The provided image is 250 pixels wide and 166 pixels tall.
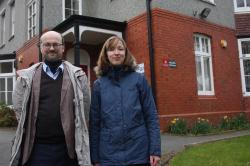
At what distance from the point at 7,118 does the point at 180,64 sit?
730 centimetres

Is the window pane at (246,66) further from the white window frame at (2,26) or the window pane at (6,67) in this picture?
the white window frame at (2,26)

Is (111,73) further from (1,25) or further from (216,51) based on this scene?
(1,25)

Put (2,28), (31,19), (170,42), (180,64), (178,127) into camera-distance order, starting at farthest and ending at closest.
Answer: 1. (2,28)
2. (31,19)
3. (180,64)
4. (170,42)
5. (178,127)

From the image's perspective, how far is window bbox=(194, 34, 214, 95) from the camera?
43.7 ft

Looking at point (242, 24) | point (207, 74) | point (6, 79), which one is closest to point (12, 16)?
point (6, 79)

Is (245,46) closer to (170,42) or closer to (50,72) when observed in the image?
(170,42)

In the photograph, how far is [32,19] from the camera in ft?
53.2

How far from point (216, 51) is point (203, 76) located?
4.24 ft

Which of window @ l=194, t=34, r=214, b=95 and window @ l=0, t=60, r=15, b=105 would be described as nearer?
window @ l=194, t=34, r=214, b=95

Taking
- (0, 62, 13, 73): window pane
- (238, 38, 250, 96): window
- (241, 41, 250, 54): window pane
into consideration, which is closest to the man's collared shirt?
(238, 38, 250, 96): window

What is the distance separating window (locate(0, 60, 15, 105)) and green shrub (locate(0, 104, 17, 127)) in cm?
401

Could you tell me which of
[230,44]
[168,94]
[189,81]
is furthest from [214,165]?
[230,44]

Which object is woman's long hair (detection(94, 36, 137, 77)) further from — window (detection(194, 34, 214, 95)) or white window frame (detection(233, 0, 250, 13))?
white window frame (detection(233, 0, 250, 13))

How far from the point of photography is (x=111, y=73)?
3125mm
